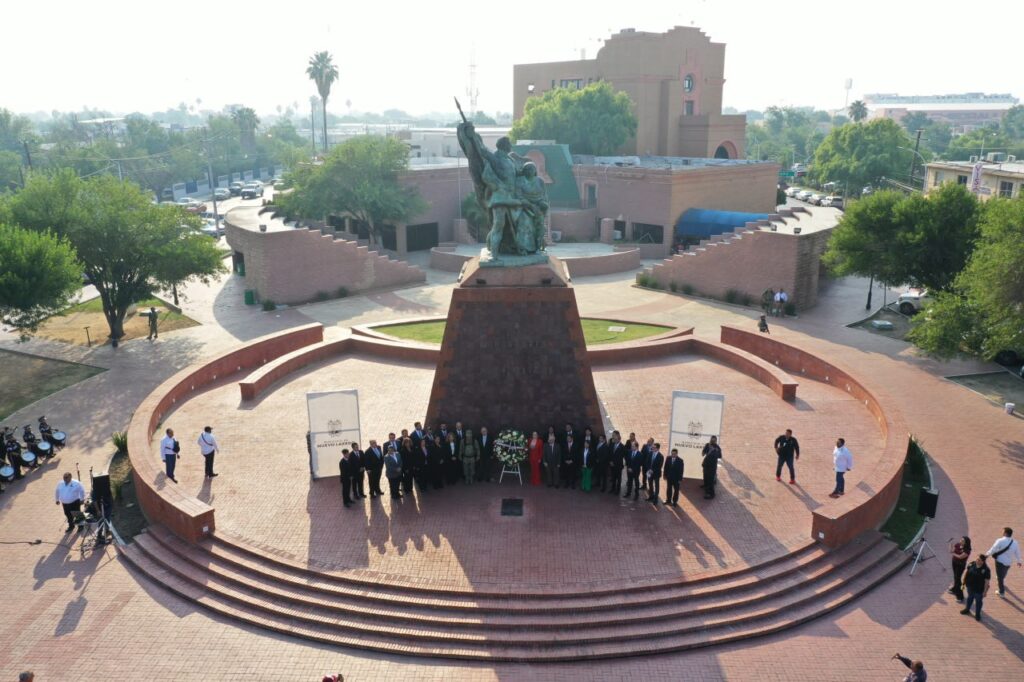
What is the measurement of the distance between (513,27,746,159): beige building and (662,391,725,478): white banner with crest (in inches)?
1875

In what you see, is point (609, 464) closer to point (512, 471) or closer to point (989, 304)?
point (512, 471)

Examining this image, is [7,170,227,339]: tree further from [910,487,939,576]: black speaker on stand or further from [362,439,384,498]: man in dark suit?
[910,487,939,576]: black speaker on stand

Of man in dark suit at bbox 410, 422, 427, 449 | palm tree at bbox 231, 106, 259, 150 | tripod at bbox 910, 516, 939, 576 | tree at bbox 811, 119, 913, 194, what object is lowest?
tripod at bbox 910, 516, 939, 576

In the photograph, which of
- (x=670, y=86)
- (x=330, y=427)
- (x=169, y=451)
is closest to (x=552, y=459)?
(x=330, y=427)

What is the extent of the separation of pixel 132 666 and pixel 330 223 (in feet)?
129

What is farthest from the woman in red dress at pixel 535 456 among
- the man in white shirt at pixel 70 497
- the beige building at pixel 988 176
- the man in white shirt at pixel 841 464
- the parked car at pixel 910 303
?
the beige building at pixel 988 176

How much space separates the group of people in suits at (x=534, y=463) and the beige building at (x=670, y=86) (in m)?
48.4

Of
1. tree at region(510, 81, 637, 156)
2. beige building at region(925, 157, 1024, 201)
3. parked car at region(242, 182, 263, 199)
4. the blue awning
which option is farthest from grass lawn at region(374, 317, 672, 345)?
parked car at region(242, 182, 263, 199)

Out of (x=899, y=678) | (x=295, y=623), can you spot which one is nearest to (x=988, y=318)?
(x=899, y=678)

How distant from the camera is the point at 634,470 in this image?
49.4 ft

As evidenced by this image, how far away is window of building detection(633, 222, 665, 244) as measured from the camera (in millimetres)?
44688

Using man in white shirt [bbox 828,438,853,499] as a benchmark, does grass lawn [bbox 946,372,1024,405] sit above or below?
below

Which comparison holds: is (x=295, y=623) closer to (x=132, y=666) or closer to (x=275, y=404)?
(x=132, y=666)

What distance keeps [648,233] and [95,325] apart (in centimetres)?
2885
